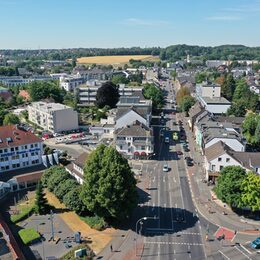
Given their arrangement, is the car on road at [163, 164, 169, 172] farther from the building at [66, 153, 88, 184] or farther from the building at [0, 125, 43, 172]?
the building at [0, 125, 43, 172]

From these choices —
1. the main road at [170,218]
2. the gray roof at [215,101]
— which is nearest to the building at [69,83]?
the gray roof at [215,101]

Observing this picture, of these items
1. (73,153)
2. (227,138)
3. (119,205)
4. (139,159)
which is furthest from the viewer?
(73,153)

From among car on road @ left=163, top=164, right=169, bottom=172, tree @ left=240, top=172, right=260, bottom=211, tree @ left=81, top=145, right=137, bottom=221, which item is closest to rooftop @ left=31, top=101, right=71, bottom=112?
car on road @ left=163, top=164, right=169, bottom=172

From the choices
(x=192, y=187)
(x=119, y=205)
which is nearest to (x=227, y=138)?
(x=192, y=187)

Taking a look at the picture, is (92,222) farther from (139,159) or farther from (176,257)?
(139,159)

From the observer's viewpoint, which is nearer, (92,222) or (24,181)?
(92,222)

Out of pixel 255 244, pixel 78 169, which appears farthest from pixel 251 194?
pixel 78 169
